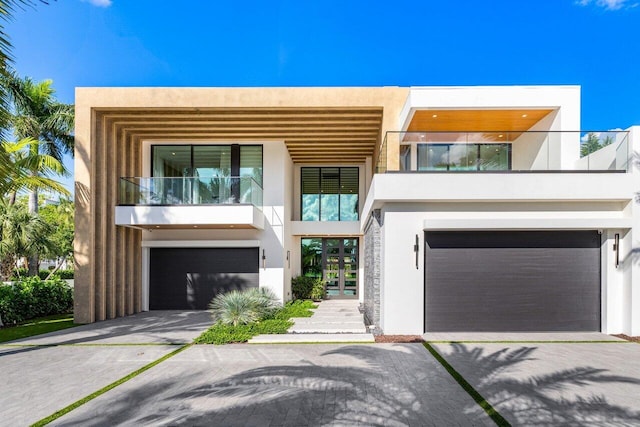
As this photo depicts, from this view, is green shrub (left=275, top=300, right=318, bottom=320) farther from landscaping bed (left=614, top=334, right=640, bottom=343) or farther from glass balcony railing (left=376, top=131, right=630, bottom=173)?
landscaping bed (left=614, top=334, right=640, bottom=343)

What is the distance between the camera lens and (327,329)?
10039 mm

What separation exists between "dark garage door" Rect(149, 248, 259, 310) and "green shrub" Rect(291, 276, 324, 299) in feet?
9.14

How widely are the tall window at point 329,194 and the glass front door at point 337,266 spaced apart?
4.37 ft

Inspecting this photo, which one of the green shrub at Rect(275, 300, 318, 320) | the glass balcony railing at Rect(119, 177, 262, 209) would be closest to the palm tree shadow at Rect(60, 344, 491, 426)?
the green shrub at Rect(275, 300, 318, 320)

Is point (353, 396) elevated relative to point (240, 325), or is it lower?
elevated

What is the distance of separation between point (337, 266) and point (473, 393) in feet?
38.9

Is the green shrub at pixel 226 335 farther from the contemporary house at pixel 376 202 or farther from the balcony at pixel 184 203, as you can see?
the balcony at pixel 184 203

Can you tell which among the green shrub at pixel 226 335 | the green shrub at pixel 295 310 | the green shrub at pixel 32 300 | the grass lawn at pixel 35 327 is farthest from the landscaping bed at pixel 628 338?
the green shrub at pixel 32 300

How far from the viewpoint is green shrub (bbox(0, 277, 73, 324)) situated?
11.6m

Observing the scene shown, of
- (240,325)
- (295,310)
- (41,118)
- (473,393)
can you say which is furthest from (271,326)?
(41,118)

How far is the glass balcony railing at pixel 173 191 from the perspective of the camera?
39.8 feet

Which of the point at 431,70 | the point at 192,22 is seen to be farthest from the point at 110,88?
the point at 431,70

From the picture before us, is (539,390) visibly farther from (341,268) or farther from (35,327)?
(35,327)

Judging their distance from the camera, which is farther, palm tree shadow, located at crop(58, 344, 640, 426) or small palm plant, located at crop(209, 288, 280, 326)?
small palm plant, located at crop(209, 288, 280, 326)
